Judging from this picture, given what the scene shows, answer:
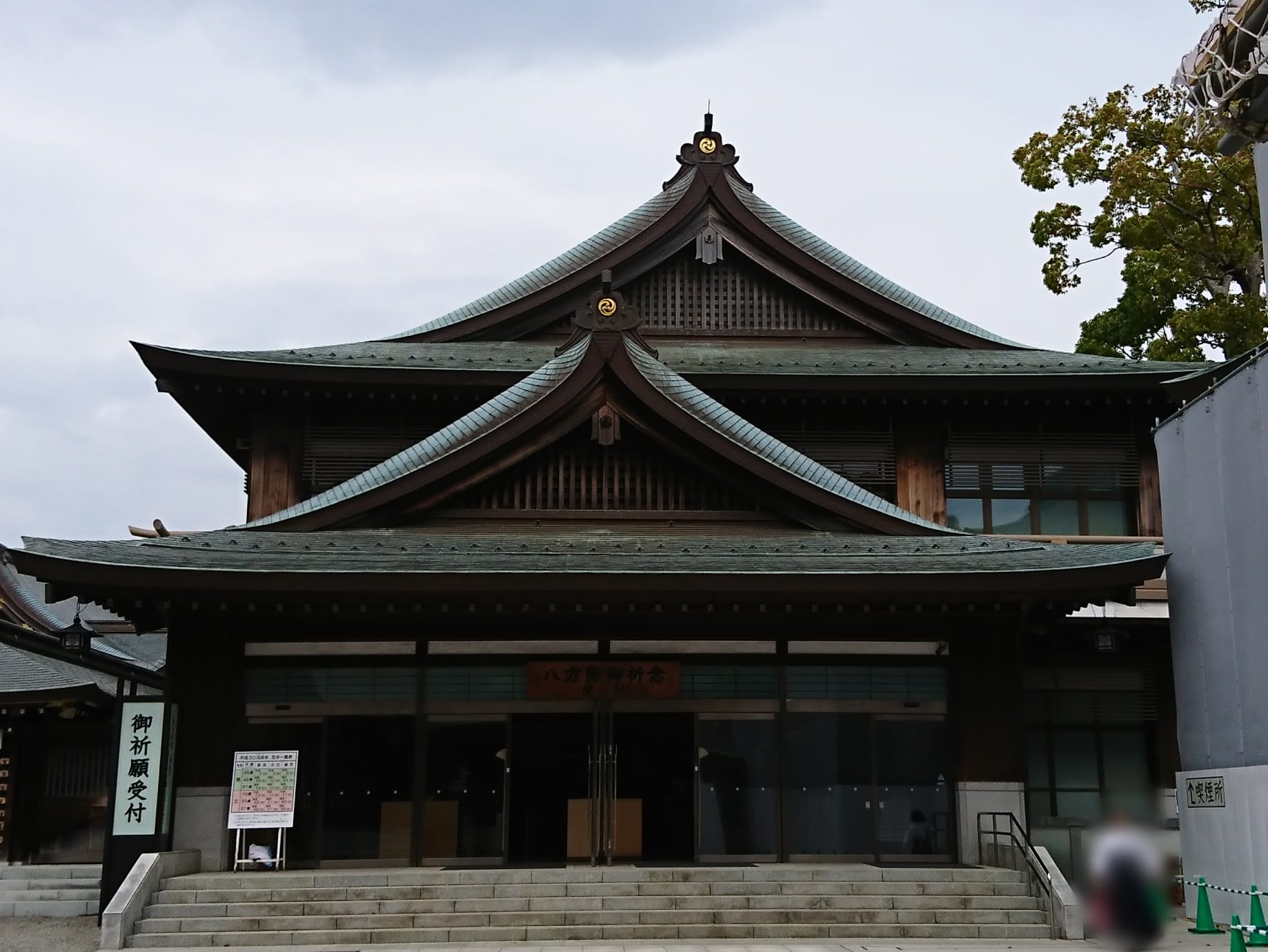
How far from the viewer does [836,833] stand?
18.4 metres

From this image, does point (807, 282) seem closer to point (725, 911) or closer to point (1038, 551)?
point (1038, 551)

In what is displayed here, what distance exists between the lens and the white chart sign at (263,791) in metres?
17.5

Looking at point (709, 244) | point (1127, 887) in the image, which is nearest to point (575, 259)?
point (709, 244)

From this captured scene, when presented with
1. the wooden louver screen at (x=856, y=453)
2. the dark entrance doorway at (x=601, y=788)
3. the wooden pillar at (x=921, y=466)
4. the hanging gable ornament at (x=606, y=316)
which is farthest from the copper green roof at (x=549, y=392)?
the dark entrance doorway at (x=601, y=788)

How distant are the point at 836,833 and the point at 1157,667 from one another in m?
6.71

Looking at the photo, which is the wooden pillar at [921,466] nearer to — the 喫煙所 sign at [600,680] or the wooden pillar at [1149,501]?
the wooden pillar at [1149,501]

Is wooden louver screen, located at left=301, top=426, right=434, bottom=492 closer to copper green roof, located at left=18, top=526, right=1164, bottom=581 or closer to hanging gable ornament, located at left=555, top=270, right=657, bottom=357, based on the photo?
copper green roof, located at left=18, top=526, right=1164, bottom=581

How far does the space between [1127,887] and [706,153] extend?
21.4 meters

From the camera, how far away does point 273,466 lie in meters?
22.7

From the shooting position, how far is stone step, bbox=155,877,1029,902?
16.0 m

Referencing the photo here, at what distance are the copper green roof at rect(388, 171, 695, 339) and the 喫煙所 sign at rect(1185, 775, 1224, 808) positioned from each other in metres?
13.4

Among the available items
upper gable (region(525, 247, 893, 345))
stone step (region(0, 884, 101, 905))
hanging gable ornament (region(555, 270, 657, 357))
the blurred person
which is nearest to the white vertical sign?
stone step (region(0, 884, 101, 905))

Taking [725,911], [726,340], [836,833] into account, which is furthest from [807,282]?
[725,911]

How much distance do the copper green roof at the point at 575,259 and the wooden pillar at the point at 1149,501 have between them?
954 cm
